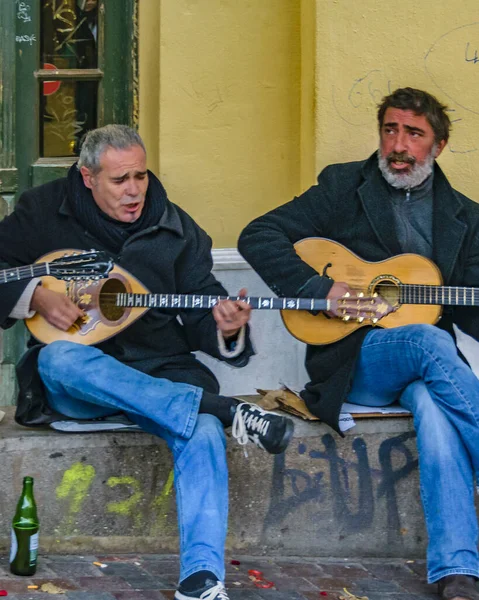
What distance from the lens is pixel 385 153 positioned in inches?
185

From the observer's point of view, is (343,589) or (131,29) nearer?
(343,589)

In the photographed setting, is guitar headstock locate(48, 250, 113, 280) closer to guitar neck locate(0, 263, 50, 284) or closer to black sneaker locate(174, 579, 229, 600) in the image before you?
guitar neck locate(0, 263, 50, 284)

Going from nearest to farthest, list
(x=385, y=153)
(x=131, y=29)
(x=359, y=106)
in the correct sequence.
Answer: (x=385, y=153) → (x=359, y=106) → (x=131, y=29)

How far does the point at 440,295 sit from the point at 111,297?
1.18 meters

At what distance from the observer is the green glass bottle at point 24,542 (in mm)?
4000

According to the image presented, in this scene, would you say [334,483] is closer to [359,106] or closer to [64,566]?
[64,566]

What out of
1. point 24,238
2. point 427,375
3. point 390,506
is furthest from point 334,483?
point 24,238

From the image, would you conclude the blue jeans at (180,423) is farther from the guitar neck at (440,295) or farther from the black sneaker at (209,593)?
the guitar neck at (440,295)

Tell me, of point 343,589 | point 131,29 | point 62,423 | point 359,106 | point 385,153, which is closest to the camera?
point 343,589

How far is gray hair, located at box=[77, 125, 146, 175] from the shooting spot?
4.44 metres

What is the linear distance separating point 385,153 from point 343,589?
163 centimetres

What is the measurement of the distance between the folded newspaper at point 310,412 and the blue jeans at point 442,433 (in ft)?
0.64

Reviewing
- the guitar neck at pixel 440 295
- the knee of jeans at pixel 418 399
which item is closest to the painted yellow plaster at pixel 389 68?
the guitar neck at pixel 440 295

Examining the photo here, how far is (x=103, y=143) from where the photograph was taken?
14.6 feet
